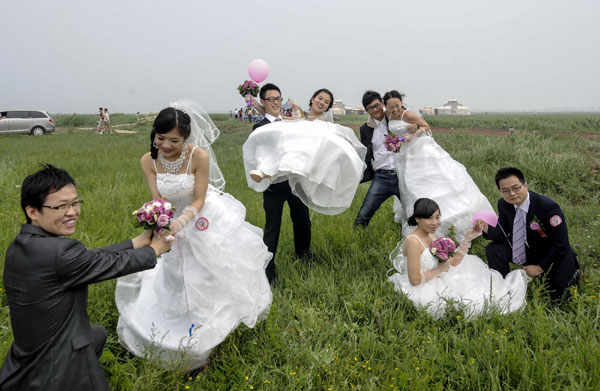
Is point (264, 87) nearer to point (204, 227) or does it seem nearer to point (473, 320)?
point (204, 227)

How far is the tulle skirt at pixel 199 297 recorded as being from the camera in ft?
9.25

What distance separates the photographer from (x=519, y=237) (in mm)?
3783

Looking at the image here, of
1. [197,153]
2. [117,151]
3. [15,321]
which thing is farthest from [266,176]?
[117,151]

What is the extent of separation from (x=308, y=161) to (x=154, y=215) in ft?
5.96

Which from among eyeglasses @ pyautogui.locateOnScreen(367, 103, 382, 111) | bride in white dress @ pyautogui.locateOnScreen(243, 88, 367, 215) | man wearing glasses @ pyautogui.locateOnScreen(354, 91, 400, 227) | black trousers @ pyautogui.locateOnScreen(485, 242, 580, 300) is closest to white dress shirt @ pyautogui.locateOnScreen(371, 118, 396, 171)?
man wearing glasses @ pyautogui.locateOnScreen(354, 91, 400, 227)

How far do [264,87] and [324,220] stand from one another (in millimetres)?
2611

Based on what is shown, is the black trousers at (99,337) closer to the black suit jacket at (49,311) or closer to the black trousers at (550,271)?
the black suit jacket at (49,311)

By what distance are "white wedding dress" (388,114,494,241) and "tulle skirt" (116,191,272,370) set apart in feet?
8.62

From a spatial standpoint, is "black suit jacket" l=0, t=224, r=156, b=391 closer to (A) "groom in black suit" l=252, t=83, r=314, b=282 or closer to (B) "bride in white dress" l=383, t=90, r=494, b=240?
(A) "groom in black suit" l=252, t=83, r=314, b=282

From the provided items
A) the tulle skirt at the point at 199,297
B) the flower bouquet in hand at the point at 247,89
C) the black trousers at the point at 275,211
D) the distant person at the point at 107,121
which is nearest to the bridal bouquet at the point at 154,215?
the tulle skirt at the point at 199,297

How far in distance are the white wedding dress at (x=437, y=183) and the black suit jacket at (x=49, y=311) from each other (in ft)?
12.9

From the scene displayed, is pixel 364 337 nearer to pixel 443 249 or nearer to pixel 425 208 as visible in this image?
pixel 443 249

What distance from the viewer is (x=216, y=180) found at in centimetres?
374

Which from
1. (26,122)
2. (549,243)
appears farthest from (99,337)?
(26,122)
